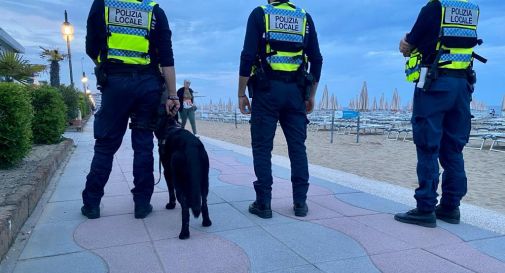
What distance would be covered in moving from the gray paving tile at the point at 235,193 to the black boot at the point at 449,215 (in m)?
1.78

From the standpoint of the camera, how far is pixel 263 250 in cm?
251

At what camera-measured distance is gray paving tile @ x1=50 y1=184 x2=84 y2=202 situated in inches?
148

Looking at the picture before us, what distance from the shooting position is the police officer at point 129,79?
2908 millimetres

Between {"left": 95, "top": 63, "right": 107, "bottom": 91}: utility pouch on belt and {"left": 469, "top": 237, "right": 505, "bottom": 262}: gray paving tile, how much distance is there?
121 inches

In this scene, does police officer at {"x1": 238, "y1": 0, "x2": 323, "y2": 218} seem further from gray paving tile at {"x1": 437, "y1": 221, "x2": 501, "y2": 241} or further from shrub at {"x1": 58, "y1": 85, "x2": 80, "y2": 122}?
shrub at {"x1": 58, "y1": 85, "x2": 80, "y2": 122}

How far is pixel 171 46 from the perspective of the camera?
3119mm

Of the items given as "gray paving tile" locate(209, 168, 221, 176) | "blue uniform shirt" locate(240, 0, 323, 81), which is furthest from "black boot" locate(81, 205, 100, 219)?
"gray paving tile" locate(209, 168, 221, 176)

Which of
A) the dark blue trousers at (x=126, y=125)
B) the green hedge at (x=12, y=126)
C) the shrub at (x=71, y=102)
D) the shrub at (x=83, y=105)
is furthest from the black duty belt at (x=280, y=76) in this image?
the shrub at (x=83, y=105)

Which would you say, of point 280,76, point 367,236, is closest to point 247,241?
point 367,236

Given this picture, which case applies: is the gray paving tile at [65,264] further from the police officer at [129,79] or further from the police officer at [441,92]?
the police officer at [441,92]

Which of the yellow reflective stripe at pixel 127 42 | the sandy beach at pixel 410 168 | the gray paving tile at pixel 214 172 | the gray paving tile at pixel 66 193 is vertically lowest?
the sandy beach at pixel 410 168

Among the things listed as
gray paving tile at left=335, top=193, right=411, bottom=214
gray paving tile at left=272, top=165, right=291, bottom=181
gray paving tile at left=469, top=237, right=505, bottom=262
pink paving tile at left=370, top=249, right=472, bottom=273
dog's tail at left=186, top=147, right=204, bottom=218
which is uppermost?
dog's tail at left=186, top=147, right=204, bottom=218

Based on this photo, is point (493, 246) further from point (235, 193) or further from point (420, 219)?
point (235, 193)

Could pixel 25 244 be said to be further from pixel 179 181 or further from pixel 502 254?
pixel 502 254
